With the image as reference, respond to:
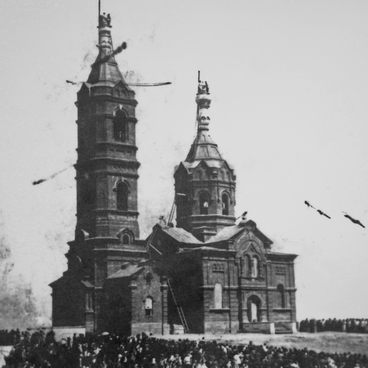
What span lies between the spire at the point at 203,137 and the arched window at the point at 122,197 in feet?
24.4

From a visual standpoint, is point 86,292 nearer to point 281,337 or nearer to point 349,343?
point 281,337

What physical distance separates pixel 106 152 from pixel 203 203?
9107 mm

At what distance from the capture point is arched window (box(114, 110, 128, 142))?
4800 cm

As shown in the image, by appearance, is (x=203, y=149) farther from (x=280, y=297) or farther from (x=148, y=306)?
(x=148, y=306)

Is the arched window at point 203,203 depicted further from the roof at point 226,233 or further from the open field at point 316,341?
the open field at point 316,341

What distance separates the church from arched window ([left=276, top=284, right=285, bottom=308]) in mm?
70

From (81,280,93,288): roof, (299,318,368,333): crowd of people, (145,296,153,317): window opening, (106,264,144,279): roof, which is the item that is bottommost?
(299,318,368,333): crowd of people

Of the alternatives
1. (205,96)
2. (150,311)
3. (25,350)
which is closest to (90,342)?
(25,350)

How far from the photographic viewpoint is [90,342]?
30.7 m

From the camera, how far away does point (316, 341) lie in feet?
129

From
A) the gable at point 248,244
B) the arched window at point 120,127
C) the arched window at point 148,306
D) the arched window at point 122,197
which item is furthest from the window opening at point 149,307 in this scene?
the arched window at point 120,127

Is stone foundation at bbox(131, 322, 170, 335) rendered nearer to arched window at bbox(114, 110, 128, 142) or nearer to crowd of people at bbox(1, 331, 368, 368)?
arched window at bbox(114, 110, 128, 142)

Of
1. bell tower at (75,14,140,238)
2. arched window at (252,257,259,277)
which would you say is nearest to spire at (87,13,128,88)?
bell tower at (75,14,140,238)

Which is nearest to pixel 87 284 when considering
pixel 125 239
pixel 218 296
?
pixel 125 239
